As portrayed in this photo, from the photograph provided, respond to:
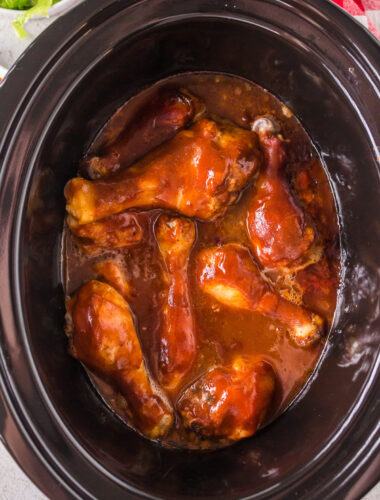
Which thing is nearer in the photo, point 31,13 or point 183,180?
point 183,180

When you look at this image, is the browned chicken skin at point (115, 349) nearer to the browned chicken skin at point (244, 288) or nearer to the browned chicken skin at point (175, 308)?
the browned chicken skin at point (175, 308)

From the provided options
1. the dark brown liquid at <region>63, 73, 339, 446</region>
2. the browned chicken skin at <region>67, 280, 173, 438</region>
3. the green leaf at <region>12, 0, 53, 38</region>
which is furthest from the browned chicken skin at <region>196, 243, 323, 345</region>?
the green leaf at <region>12, 0, 53, 38</region>

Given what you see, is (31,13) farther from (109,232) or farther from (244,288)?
(244,288)

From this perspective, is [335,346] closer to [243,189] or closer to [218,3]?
[243,189]

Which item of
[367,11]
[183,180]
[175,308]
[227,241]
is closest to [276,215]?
[227,241]

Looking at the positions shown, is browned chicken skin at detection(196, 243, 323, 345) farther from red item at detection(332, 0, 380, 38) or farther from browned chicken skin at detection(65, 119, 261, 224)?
red item at detection(332, 0, 380, 38)

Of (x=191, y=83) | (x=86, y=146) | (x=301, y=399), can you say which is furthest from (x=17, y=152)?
(x=301, y=399)

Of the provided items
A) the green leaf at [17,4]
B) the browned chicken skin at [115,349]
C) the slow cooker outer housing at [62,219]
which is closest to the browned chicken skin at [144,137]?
the slow cooker outer housing at [62,219]
